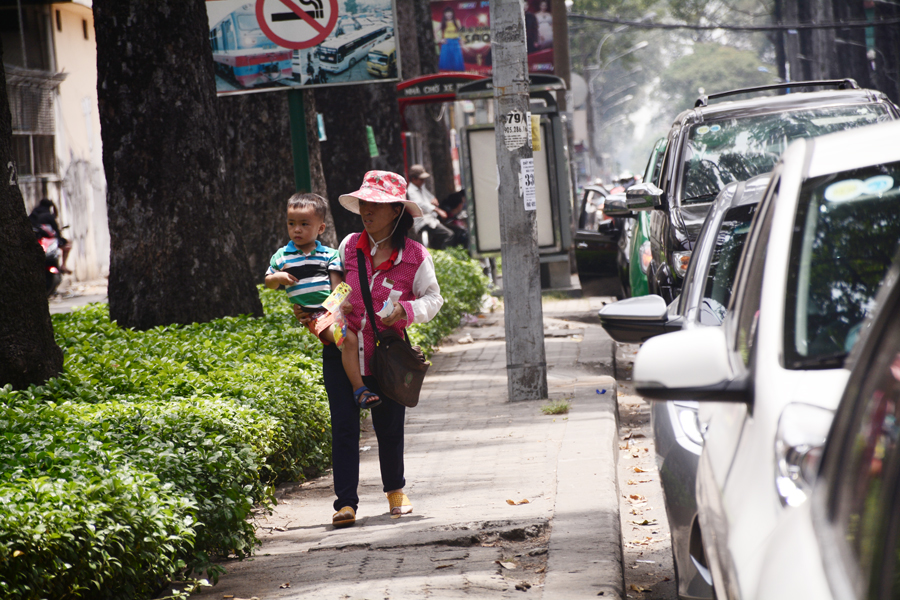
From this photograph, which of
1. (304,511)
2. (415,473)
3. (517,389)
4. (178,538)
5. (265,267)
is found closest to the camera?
(178,538)

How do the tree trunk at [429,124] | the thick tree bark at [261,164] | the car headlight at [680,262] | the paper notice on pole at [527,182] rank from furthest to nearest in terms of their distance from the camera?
the tree trunk at [429,124]
the thick tree bark at [261,164]
the paper notice on pole at [527,182]
the car headlight at [680,262]

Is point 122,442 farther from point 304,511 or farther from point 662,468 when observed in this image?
point 662,468

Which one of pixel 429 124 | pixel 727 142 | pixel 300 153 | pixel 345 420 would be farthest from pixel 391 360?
pixel 429 124

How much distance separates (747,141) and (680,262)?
1430mm

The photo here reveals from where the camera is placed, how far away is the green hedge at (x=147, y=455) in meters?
3.63

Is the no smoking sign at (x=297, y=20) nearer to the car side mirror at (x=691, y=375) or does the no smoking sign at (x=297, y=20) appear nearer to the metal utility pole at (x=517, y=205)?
the metal utility pole at (x=517, y=205)

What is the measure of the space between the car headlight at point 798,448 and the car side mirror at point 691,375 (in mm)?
196

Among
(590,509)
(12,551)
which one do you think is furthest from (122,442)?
(590,509)

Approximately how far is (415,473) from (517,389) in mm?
1955

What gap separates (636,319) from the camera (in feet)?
13.4

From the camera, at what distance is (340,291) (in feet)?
17.0

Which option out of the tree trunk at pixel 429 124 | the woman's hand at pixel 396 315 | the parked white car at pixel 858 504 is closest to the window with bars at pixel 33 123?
the tree trunk at pixel 429 124

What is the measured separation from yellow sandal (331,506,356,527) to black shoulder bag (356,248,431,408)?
0.59 metres

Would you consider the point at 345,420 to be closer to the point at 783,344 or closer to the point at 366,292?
the point at 366,292
